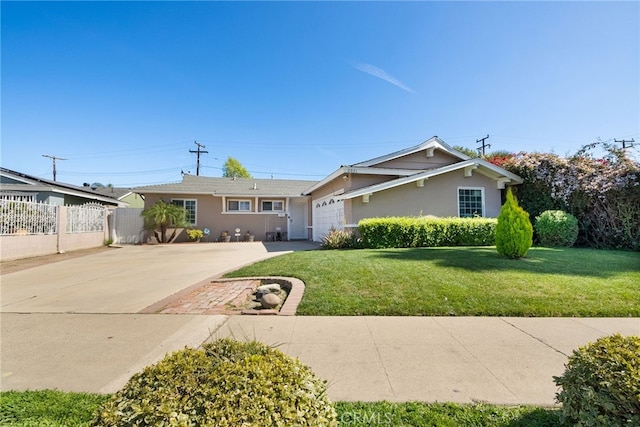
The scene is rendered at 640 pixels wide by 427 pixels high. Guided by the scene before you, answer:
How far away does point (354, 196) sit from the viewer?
1221 cm

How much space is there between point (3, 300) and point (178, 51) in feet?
34.3

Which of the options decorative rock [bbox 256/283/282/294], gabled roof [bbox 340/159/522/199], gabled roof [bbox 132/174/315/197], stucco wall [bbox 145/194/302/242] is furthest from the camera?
stucco wall [bbox 145/194/302/242]

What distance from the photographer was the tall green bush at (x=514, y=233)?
7.50m

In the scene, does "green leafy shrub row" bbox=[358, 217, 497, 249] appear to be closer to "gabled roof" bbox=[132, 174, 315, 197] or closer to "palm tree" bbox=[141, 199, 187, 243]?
"gabled roof" bbox=[132, 174, 315, 197]

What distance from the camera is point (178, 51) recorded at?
11.5m

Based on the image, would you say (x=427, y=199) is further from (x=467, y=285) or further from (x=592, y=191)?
(x=467, y=285)

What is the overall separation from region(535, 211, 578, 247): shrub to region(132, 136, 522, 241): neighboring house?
7.90 ft

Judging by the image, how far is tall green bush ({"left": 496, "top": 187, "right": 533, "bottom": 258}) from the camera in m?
7.50

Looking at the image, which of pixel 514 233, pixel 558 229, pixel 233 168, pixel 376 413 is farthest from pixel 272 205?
pixel 233 168

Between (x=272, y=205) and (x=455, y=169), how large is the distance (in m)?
12.0

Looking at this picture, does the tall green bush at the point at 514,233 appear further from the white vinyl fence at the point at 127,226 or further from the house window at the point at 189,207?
the white vinyl fence at the point at 127,226

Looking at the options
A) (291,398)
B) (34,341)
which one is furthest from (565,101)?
(34,341)

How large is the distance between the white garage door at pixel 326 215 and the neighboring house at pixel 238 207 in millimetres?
2053
